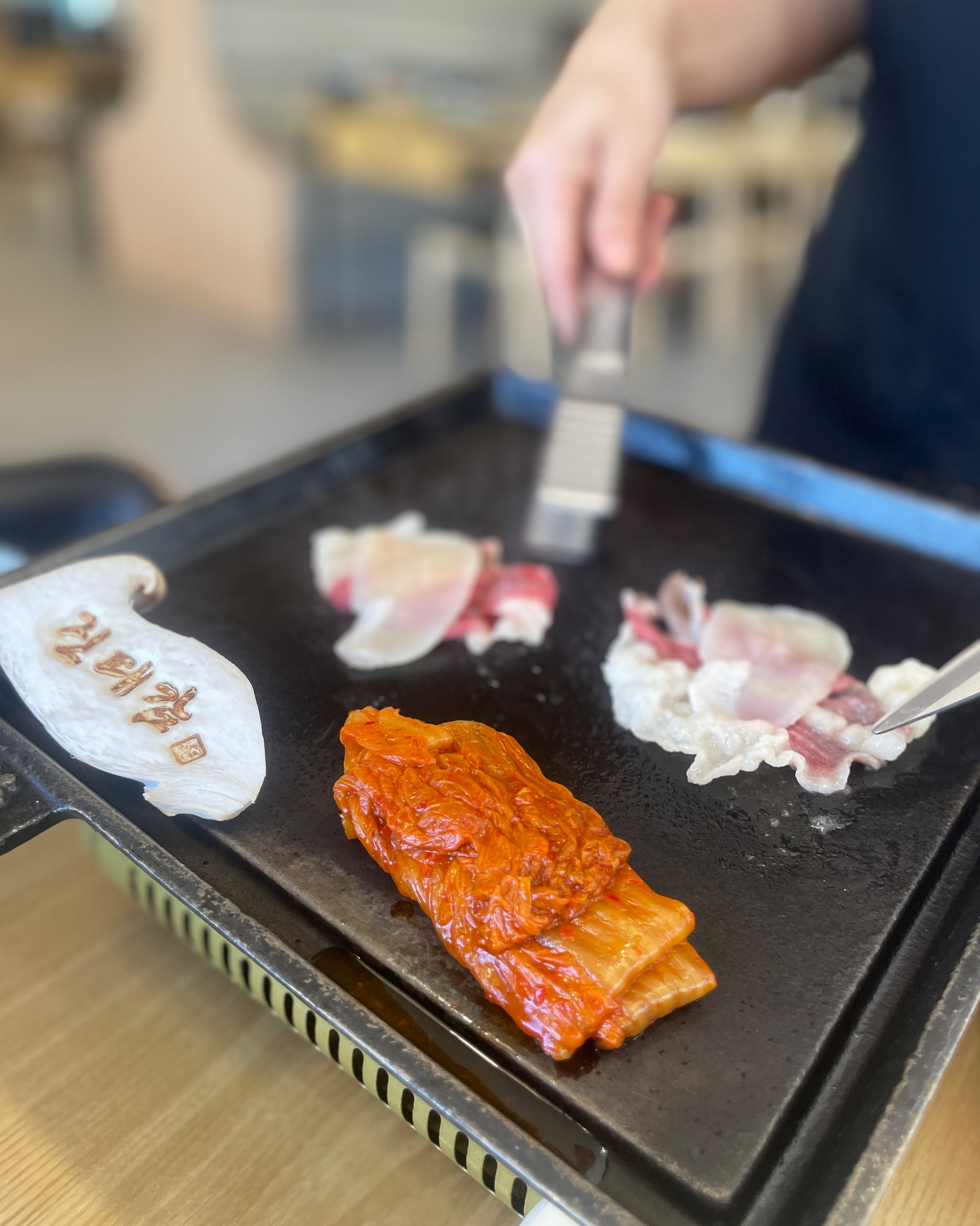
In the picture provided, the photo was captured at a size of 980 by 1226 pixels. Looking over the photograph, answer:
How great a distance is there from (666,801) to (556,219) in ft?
3.00

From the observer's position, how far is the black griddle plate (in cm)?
73

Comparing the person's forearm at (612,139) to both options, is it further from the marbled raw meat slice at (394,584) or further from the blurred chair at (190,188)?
the blurred chair at (190,188)

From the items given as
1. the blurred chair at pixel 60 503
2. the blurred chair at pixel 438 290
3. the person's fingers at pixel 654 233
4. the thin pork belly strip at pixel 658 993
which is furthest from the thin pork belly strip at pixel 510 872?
the blurred chair at pixel 438 290

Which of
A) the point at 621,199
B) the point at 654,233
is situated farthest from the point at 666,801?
the point at 654,233

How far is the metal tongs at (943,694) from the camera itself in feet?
3.16

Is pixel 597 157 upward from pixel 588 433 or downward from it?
upward

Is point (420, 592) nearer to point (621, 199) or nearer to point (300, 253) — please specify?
point (621, 199)

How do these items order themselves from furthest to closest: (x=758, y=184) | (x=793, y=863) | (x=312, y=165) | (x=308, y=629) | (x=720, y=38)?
(x=758, y=184)
(x=312, y=165)
(x=720, y=38)
(x=308, y=629)
(x=793, y=863)

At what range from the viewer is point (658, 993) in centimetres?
76

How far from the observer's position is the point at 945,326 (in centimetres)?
169

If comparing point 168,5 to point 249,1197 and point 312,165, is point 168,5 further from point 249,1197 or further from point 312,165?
point 249,1197

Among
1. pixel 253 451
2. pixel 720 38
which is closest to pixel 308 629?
pixel 720 38

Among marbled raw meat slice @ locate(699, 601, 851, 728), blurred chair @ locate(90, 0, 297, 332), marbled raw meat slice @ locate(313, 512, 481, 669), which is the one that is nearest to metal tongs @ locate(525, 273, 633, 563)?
marbled raw meat slice @ locate(313, 512, 481, 669)

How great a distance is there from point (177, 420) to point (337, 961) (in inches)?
146
